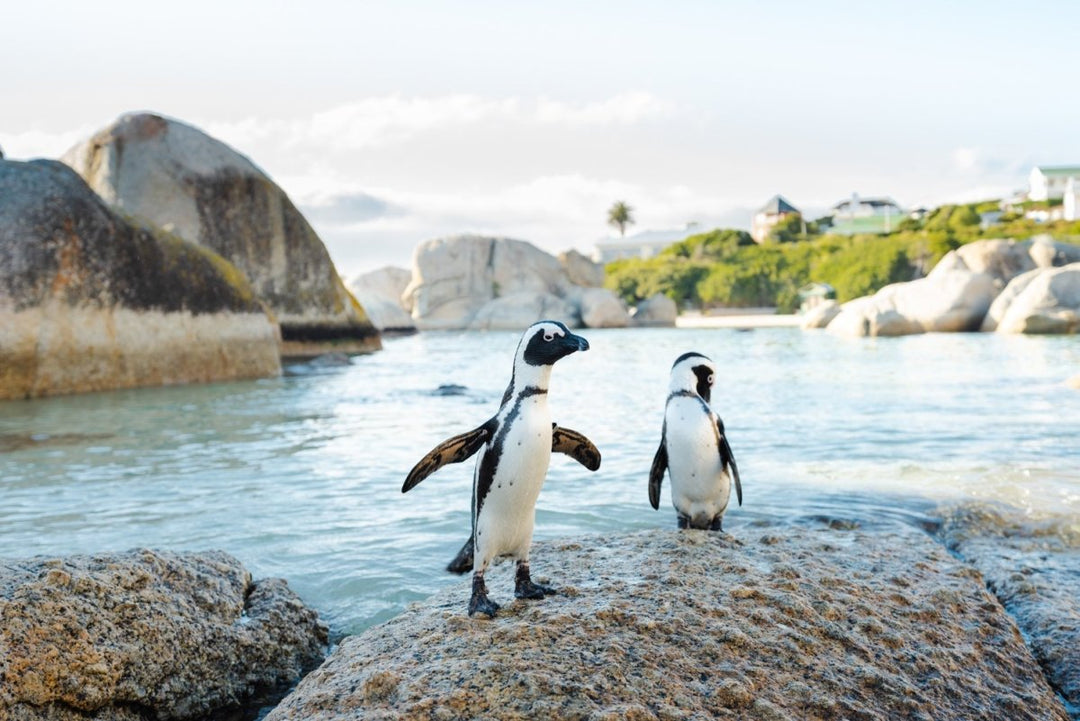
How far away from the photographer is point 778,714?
8.07ft

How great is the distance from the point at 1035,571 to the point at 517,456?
2.69m

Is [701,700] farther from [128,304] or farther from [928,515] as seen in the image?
[128,304]

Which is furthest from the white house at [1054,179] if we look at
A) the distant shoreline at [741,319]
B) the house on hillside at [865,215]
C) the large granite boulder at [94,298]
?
the large granite boulder at [94,298]

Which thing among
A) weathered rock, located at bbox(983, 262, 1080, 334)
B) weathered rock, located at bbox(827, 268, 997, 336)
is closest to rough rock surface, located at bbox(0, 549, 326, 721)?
weathered rock, located at bbox(983, 262, 1080, 334)

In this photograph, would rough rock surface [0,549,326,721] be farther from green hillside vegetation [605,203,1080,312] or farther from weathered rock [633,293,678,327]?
green hillside vegetation [605,203,1080,312]

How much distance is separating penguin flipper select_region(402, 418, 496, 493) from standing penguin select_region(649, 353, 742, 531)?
139 centimetres

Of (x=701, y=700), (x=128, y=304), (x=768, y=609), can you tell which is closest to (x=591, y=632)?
(x=701, y=700)

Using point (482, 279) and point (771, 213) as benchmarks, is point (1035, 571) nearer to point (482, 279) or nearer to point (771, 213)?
point (482, 279)

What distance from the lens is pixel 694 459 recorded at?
445cm

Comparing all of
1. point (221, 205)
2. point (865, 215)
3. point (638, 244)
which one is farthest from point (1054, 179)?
point (221, 205)

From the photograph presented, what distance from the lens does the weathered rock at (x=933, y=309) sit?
3250 centimetres

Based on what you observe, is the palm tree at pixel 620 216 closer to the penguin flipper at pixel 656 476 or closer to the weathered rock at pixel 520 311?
the weathered rock at pixel 520 311

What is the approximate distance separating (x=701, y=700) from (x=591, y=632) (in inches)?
16.5

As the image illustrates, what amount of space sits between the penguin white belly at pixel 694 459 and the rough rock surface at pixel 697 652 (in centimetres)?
68
